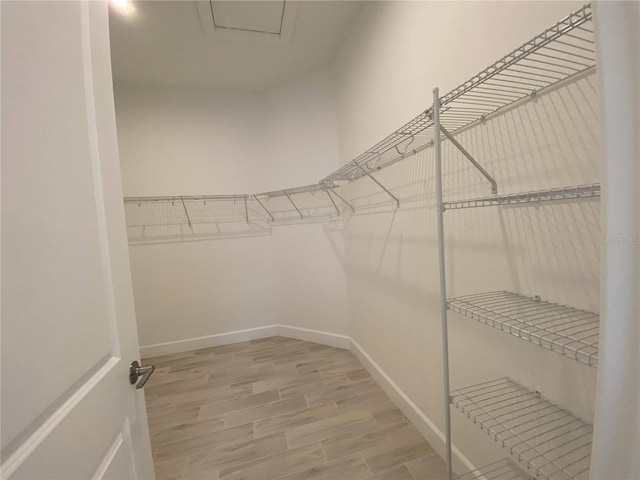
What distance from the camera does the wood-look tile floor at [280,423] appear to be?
1.43 m

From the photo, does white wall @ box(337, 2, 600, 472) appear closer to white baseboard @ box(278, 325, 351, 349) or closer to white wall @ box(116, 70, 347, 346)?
white baseboard @ box(278, 325, 351, 349)

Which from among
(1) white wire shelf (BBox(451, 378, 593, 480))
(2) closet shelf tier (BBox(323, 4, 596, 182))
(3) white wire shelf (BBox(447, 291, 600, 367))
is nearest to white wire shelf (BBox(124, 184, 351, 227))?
(2) closet shelf tier (BBox(323, 4, 596, 182))

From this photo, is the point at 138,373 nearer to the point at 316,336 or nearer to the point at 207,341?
the point at 316,336

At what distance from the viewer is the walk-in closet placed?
17.9 inches

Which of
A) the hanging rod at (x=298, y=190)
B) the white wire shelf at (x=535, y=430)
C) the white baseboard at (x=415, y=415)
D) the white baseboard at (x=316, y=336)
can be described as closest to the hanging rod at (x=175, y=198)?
the hanging rod at (x=298, y=190)

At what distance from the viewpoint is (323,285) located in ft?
9.27

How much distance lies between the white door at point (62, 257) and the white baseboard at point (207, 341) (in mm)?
2353

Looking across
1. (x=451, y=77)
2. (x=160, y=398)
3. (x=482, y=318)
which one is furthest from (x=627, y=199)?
Result: (x=160, y=398)

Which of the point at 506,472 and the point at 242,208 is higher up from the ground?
the point at 242,208

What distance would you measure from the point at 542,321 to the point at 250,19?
2548 mm

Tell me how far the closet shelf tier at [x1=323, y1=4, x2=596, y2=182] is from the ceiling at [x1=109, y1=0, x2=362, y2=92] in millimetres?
1426

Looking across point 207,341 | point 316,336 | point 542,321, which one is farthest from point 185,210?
point 542,321

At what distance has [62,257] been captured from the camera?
1.76 ft

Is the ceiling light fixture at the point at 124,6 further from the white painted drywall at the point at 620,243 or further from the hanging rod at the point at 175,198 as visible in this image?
the white painted drywall at the point at 620,243
